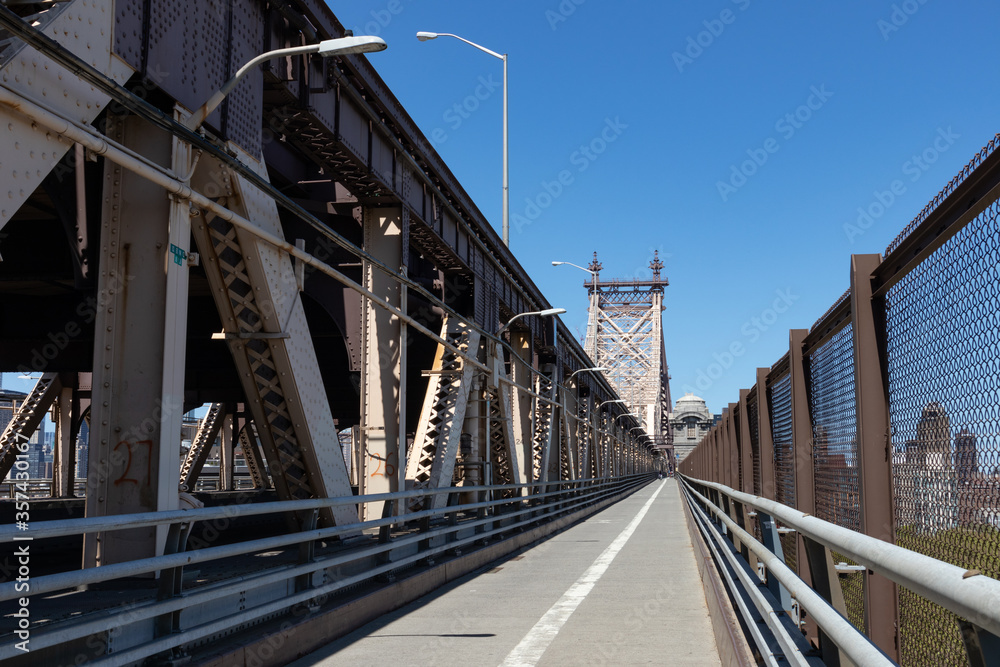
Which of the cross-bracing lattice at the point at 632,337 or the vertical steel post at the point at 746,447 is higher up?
the cross-bracing lattice at the point at 632,337

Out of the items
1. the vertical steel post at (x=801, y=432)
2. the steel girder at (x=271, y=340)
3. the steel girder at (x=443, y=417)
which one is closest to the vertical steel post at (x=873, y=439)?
the vertical steel post at (x=801, y=432)

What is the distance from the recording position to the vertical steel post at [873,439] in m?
4.97

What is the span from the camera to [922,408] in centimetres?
454

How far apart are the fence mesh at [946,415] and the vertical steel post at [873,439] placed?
0.06 m

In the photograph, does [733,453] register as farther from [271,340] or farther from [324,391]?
[271,340]

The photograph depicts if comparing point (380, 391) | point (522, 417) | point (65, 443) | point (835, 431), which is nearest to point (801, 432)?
point (835, 431)

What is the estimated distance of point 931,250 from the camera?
4219 millimetres

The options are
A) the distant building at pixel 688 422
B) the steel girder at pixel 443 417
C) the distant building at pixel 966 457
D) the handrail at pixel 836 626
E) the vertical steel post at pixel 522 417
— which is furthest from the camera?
the distant building at pixel 688 422

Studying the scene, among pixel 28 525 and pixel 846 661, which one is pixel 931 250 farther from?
pixel 28 525

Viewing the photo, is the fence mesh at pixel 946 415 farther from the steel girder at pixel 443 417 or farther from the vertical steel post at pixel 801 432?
the steel girder at pixel 443 417

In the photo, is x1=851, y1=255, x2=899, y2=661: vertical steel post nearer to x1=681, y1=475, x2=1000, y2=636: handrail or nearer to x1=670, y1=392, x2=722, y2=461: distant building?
x1=681, y1=475, x2=1000, y2=636: handrail

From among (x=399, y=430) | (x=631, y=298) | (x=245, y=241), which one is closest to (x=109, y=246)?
Result: (x=245, y=241)

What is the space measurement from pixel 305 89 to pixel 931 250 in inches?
289

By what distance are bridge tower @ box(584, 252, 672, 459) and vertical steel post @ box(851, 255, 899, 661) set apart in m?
110
